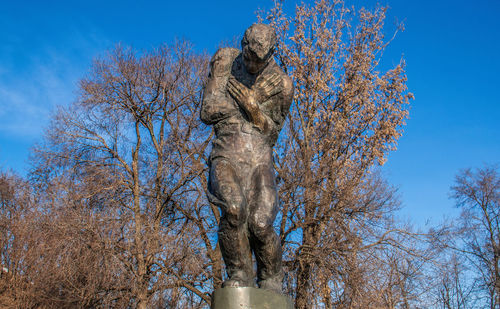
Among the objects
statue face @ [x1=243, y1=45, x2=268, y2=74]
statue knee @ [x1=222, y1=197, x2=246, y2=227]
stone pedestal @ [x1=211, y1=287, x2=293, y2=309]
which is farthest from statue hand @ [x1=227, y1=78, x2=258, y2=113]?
stone pedestal @ [x1=211, y1=287, x2=293, y2=309]

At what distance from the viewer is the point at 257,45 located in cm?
461

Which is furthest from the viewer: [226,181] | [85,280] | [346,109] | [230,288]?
[346,109]

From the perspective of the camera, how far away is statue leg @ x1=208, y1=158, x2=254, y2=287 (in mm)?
4254

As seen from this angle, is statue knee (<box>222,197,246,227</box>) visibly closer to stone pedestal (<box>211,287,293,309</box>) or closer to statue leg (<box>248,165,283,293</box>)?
statue leg (<box>248,165,283,293</box>)

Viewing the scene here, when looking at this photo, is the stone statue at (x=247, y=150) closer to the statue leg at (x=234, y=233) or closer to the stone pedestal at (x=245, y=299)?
the statue leg at (x=234, y=233)

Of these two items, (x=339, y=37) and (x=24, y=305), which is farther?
(x=339, y=37)

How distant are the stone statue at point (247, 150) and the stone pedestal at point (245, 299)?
117 mm

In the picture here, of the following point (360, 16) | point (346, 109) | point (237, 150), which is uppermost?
point (360, 16)

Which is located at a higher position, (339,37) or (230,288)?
(339,37)

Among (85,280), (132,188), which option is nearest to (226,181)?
(85,280)

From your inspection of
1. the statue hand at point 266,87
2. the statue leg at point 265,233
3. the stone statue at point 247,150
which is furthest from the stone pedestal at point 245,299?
the statue hand at point 266,87

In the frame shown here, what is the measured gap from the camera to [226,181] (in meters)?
4.43

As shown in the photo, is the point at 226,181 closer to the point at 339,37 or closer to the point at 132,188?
the point at 132,188

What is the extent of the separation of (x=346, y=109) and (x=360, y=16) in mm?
4287
